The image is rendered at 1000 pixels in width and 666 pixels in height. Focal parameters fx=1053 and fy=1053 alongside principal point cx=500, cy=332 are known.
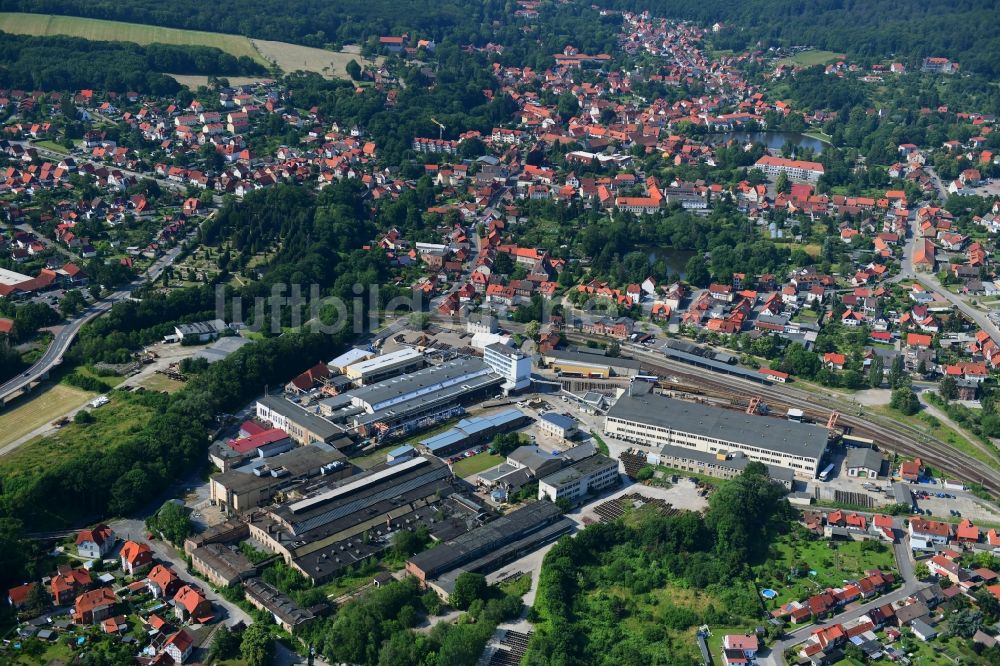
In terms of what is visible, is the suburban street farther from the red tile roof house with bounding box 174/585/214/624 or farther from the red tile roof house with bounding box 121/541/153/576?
the red tile roof house with bounding box 121/541/153/576

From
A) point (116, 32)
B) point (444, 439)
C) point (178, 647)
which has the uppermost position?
point (116, 32)

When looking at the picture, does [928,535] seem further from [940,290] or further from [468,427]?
[940,290]

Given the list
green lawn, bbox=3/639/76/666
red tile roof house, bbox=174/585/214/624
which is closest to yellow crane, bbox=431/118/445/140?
red tile roof house, bbox=174/585/214/624

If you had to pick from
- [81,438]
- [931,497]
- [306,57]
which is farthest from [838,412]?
[306,57]

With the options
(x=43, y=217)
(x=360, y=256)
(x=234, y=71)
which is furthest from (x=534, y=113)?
(x=43, y=217)

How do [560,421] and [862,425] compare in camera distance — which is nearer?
[560,421]

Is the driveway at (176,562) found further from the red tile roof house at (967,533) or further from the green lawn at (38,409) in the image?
the red tile roof house at (967,533)
